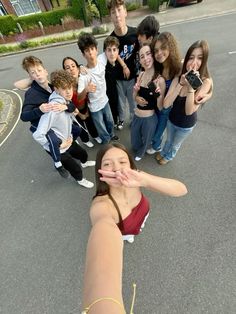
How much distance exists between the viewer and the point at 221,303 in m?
2.17

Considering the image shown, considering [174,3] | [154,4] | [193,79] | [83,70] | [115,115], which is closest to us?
[193,79]

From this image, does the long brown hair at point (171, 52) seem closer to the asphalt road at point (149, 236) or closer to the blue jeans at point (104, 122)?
the blue jeans at point (104, 122)

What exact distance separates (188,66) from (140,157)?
181cm

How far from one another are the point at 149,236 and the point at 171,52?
2.41m

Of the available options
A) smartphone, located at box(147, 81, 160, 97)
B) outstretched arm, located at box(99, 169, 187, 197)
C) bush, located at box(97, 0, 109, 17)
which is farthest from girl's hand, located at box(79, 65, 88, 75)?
bush, located at box(97, 0, 109, 17)

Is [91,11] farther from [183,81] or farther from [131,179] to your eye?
[131,179]

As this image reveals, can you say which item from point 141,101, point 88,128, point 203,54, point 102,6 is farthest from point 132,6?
point 203,54

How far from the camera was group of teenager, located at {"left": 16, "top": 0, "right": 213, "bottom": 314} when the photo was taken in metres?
1.20

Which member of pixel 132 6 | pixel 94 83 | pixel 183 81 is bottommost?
pixel 132 6

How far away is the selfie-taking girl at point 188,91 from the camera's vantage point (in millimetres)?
2201

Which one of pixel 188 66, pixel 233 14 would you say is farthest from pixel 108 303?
pixel 233 14

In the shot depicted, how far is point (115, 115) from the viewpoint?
13.8 ft

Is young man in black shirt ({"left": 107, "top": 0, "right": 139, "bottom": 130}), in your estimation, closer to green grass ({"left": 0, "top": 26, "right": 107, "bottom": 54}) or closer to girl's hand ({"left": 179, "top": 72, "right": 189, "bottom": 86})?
girl's hand ({"left": 179, "top": 72, "right": 189, "bottom": 86})

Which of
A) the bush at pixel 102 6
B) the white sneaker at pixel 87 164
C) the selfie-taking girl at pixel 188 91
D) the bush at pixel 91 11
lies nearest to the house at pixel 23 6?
the bush at pixel 91 11
